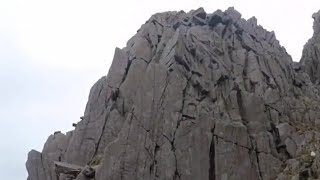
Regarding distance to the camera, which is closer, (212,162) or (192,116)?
(212,162)

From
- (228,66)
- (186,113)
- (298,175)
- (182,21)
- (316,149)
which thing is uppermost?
(182,21)

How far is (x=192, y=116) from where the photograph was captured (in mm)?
61625

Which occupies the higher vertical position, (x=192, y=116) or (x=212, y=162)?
(x=192, y=116)

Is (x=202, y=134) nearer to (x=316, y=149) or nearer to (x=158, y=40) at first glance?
(x=316, y=149)

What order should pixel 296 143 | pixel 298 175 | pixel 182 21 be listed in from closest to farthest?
pixel 298 175, pixel 296 143, pixel 182 21

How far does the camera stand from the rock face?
57.2 metres

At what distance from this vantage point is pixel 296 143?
207 ft

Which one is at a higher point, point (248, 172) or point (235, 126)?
point (235, 126)

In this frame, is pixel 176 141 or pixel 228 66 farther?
pixel 228 66

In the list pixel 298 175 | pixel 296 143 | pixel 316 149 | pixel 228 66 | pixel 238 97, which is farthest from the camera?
pixel 228 66

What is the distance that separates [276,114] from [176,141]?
1693 cm

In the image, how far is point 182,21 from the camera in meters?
79.0

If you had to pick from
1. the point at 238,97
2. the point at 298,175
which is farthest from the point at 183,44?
the point at 298,175

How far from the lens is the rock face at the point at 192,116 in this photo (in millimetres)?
57156
